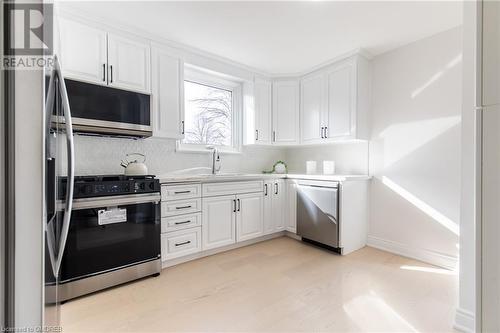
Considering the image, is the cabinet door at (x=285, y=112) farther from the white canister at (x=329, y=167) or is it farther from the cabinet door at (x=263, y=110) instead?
the white canister at (x=329, y=167)

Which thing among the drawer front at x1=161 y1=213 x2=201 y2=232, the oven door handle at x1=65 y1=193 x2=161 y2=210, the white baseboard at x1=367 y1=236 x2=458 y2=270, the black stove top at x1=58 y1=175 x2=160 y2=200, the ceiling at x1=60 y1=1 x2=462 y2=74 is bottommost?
the white baseboard at x1=367 y1=236 x2=458 y2=270

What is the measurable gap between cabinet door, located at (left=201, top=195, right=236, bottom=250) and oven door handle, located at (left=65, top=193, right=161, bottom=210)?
622 millimetres

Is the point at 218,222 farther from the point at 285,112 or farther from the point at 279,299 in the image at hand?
the point at 285,112

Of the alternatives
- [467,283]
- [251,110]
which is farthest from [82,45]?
[467,283]

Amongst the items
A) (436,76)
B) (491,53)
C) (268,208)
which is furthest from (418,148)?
(491,53)

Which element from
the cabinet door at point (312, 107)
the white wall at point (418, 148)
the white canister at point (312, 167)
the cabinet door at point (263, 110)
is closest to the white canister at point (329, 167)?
the white canister at point (312, 167)

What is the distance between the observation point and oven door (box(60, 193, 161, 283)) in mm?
1788

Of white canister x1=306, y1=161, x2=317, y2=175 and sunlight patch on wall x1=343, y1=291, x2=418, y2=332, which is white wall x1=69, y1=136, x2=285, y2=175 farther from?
sunlight patch on wall x1=343, y1=291, x2=418, y2=332

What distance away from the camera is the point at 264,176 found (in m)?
3.14

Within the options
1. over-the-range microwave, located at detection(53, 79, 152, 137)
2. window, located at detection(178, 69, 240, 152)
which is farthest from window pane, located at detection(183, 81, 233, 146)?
over-the-range microwave, located at detection(53, 79, 152, 137)

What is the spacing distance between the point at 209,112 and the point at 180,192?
1441 mm

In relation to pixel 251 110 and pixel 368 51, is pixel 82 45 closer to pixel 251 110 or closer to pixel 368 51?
pixel 251 110

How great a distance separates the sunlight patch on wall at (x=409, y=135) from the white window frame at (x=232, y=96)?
196cm

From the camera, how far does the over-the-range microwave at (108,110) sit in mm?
1977
